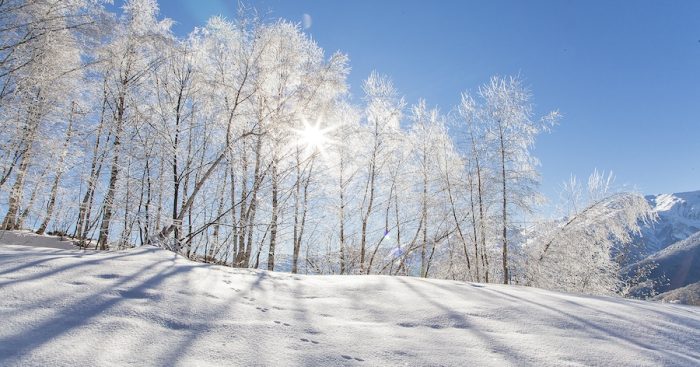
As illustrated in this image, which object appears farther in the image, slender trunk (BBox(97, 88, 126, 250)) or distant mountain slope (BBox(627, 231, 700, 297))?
distant mountain slope (BBox(627, 231, 700, 297))

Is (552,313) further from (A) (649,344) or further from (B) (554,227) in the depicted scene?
(B) (554,227)

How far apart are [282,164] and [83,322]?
219 inches

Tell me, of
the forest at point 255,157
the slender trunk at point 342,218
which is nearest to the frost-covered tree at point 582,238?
the forest at point 255,157

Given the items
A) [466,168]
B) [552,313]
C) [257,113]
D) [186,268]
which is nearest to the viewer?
[552,313]

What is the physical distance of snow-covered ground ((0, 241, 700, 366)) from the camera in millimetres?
1432

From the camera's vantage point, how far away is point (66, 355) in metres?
1.26

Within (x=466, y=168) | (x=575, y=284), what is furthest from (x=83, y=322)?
(x=575, y=284)

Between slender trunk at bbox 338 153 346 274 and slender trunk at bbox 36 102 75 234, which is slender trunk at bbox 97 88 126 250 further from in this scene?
slender trunk at bbox 338 153 346 274

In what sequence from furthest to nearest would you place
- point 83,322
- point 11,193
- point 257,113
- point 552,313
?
1. point 257,113
2. point 11,193
3. point 552,313
4. point 83,322

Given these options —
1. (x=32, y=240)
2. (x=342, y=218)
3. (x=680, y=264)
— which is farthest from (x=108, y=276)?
(x=680, y=264)

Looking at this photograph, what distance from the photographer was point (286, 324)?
73.5 inches

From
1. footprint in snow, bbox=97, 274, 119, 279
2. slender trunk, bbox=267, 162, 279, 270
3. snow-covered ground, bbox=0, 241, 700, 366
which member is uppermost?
slender trunk, bbox=267, 162, 279, 270

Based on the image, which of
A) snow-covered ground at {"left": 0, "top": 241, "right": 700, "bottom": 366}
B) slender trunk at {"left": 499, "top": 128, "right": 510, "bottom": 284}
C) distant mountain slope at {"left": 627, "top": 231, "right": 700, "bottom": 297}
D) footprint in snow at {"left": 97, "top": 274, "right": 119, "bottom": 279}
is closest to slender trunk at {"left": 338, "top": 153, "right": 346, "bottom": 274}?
slender trunk at {"left": 499, "top": 128, "right": 510, "bottom": 284}

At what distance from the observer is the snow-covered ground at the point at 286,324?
1.43 m
